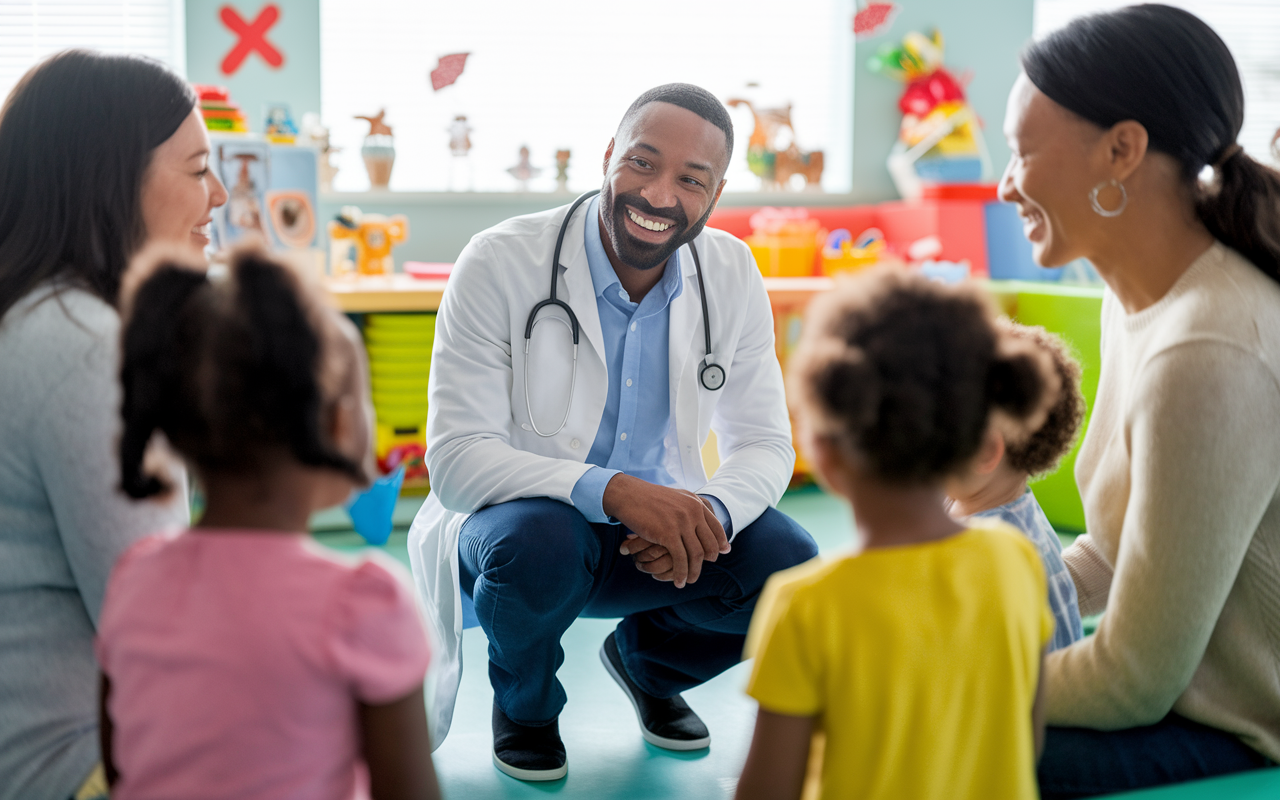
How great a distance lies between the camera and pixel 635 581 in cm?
164

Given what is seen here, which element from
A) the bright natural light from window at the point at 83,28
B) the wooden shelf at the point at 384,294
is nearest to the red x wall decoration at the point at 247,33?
the bright natural light from window at the point at 83,28

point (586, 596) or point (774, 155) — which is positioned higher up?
point (774, 155)

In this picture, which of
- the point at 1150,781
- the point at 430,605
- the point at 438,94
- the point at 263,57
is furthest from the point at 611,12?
the point at 1150,781

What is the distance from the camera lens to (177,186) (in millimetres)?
1239

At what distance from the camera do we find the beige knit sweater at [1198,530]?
1024mm

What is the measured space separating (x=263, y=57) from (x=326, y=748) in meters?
3.24

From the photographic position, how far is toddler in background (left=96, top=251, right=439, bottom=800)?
71 centimetres

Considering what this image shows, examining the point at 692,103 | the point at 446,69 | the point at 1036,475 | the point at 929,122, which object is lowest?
the point at 1036,475

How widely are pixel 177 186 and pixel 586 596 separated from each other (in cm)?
76

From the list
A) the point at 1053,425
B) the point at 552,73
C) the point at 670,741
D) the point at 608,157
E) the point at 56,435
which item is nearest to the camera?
the point at 56,435

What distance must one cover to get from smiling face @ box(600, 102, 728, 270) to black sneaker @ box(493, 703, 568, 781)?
75 centimetres

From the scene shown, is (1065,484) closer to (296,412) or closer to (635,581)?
(635,581)

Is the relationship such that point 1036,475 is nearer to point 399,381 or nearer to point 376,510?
point 376,510

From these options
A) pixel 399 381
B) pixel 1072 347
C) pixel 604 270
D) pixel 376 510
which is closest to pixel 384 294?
pixel 399 381
